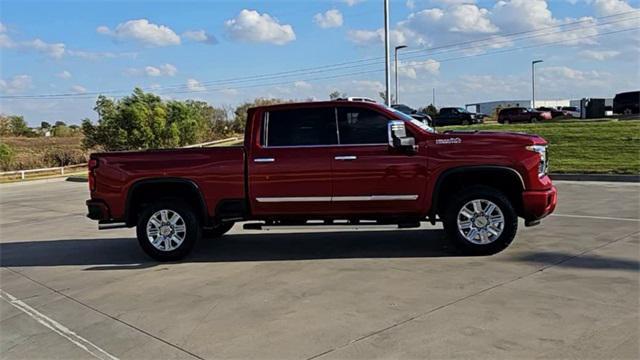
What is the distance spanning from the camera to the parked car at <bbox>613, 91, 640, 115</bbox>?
41.4m

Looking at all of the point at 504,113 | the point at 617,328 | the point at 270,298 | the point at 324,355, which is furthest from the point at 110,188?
the point at 504,113

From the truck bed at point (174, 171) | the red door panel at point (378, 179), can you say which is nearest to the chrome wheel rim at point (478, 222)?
the red door panel at point (378, 179)

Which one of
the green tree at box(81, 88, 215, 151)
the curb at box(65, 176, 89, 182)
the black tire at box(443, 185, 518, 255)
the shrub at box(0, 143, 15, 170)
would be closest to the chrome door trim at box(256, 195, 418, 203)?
the black tire at box(443, 185, 518, 255)

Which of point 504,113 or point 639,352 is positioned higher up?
point 504,113

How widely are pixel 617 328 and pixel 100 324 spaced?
171 inches

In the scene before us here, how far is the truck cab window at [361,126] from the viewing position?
742cm

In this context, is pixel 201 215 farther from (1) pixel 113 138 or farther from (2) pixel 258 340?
(1) pixel 113 138

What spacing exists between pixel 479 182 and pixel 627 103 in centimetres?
4008

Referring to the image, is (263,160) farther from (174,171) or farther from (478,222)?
(478,222)

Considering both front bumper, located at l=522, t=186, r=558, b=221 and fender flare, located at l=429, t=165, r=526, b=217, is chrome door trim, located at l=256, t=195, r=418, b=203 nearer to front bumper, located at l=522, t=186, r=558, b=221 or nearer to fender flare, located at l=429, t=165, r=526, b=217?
fender flare, located at l=429, t=165, r=526, b=217

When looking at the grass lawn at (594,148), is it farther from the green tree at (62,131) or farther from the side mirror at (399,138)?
the green tree at (62,131)

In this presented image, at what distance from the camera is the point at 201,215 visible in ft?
25.7

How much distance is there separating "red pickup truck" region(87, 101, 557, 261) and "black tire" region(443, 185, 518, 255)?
12mm

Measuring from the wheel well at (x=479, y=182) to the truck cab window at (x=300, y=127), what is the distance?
Result: 1.46 meters
